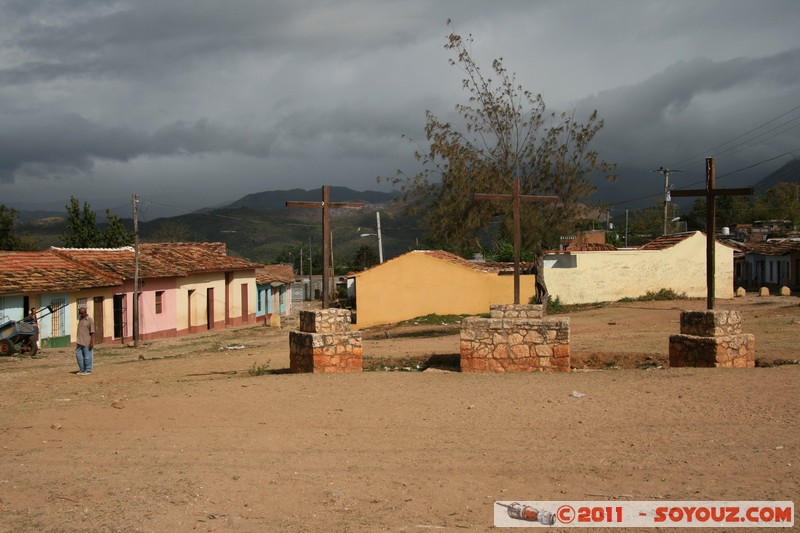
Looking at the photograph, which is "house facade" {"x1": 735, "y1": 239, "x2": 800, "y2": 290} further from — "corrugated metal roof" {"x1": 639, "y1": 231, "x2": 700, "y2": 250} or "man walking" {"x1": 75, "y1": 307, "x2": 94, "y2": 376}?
"man walking" {"x1": 75, "y1": 307, "x2": 94, "y2": 376}

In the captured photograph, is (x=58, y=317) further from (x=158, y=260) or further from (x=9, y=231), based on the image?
(x=9, y=231)

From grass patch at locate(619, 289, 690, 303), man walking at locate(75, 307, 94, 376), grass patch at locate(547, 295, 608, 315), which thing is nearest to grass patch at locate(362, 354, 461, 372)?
man walking at locate(75, 307, 94, 376)

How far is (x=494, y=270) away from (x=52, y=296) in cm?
1771

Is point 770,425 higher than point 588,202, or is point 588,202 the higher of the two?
point 588,202

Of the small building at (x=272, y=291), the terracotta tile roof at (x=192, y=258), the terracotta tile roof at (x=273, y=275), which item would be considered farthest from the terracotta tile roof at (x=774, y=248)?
the terracotta tile roof at (x=192, y=258)

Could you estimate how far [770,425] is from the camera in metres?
7.95

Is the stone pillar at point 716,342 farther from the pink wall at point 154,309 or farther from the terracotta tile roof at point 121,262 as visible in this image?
the pink wall at point 154,309

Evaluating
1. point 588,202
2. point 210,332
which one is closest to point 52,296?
point 210,332

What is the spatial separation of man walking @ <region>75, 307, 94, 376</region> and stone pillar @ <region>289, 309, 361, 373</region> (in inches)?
190

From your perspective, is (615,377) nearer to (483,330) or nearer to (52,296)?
(483,330)

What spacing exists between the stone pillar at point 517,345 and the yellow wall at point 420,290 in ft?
58.9

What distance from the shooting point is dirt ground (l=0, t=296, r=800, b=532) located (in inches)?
239

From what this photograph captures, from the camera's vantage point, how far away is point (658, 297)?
32250 mm

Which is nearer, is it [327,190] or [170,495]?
[170,495]
